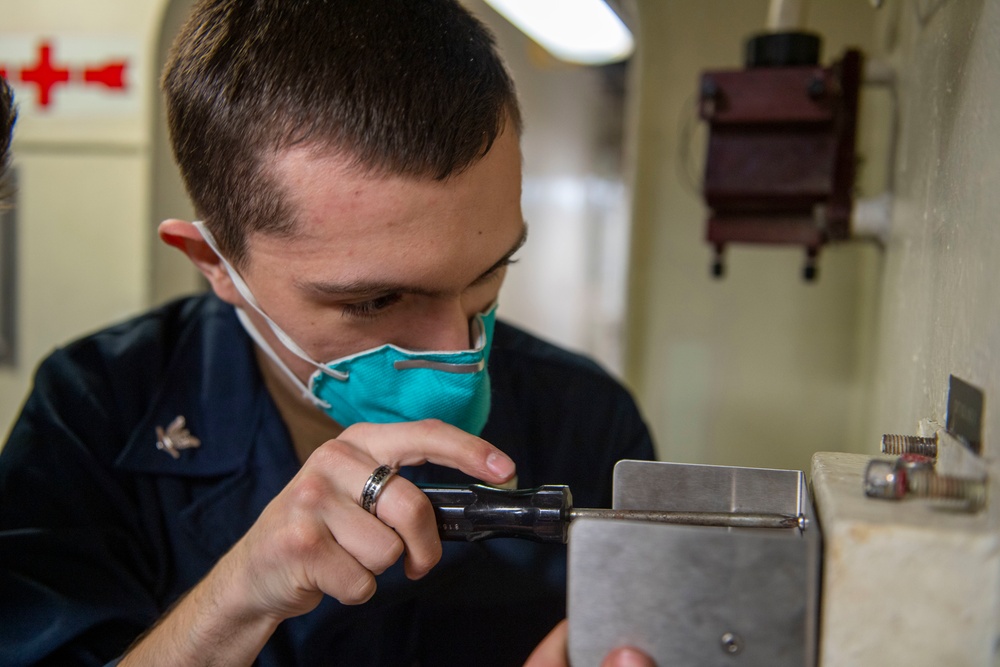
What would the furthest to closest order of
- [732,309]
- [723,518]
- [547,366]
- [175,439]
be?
[732,309] < [547,366] < [175,439] < [723,518]

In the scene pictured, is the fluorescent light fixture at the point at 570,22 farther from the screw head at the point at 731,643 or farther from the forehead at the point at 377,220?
the screw head at the point at 731,643

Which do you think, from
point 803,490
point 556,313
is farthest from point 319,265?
point 556,313

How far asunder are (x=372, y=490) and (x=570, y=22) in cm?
109

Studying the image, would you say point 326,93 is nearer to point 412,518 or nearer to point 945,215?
point 412,518

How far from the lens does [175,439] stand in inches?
42.2

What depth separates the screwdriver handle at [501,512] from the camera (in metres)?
0.68

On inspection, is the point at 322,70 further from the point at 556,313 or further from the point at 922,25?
the point at 556,313

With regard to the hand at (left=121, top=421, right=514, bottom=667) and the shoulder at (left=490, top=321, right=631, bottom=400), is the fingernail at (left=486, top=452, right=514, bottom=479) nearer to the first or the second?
the hand at (left=121, top=421, right=514, bottom=667)

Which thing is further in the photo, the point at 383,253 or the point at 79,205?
the point at 79,205

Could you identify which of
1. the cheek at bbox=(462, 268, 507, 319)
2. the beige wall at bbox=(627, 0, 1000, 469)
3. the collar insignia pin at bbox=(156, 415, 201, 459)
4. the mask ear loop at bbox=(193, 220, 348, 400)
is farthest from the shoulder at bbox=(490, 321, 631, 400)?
the beige wall at bbox=(627, 0, 1000, 469)

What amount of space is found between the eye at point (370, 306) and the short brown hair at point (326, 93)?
4.0 inches

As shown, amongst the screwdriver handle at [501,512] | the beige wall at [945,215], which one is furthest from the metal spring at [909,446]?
the screwdriver handle at [501,512]

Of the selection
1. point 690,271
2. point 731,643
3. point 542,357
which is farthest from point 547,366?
point 690,271

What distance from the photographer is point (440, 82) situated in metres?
0.87
